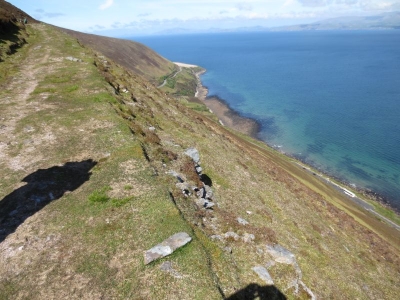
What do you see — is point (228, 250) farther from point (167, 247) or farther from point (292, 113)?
point (292, 113)

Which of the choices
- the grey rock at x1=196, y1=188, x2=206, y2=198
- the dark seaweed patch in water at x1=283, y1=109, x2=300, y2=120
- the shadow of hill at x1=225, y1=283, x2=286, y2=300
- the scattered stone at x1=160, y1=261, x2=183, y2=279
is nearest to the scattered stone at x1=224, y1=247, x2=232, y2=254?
the shadow of hill at x1=225, y1=283, x2=286, y2=300

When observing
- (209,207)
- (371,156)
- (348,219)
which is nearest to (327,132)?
(371,156)

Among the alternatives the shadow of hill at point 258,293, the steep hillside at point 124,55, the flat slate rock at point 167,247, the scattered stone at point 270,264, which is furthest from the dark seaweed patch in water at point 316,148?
the steep hillside at point 124,55

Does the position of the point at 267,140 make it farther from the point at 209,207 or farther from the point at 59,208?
the point at 59,208

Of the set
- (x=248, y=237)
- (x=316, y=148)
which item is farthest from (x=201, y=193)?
(x=316, y=148)

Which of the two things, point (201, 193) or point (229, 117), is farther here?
point (229, 117)

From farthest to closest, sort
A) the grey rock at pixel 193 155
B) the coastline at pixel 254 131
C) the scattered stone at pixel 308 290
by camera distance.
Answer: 1. the coastline at pixel 254 131
2. the grey rock at pixel 193 155
3. the scattered stone at pixel 308 290

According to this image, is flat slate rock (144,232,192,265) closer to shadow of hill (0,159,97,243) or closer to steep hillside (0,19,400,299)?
steep hillside (0,19,400,299)

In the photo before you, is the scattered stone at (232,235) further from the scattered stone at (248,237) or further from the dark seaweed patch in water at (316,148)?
the dark seaweed patch in water at (316,148)
